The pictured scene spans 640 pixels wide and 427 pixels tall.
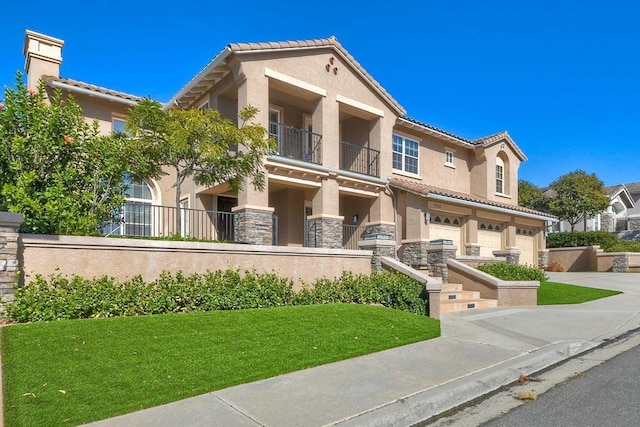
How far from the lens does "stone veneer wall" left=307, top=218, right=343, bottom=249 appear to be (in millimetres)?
15633

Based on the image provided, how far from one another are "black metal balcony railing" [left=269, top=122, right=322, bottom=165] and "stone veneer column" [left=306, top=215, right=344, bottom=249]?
200 centimetres

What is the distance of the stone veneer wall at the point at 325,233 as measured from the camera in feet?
51.3

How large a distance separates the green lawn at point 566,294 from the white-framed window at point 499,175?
332 inches

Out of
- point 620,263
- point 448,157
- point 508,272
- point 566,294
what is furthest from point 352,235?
point 620,263

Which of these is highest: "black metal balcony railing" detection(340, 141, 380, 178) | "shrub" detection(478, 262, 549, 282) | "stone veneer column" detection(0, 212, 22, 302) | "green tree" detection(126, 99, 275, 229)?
"black metal balcony railing" detection(340, 141, 380, 178)

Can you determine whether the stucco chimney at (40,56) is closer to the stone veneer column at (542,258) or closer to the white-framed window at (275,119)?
the white-framed window at (275,119)

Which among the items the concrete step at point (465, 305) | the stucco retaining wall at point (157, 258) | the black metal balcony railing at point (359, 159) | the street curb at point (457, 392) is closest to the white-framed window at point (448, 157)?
the black metal balcony railing at point (359, 159)

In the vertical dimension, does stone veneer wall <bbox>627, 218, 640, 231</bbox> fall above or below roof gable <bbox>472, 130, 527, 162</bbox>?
below

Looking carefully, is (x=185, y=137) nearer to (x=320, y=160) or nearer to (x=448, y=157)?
(x=320, y=160)

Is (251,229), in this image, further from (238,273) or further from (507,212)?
(507,212)

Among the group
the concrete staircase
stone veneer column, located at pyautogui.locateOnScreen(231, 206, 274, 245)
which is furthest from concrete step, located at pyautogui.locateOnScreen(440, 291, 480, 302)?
stone veneer column, located at pyautogui.locateOnScreen(231, 206, 274, 245)

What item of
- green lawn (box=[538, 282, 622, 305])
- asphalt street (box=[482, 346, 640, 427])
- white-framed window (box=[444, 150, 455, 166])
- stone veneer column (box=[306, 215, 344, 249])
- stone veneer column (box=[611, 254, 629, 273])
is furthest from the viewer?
stone veneer column (box=[611, 254, 629, 273])

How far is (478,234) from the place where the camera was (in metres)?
21.2

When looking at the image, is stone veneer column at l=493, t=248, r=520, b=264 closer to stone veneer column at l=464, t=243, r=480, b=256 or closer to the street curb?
stone veneer column at l=464, t=243, r=480, b=256
